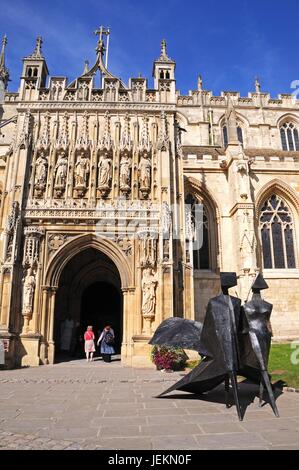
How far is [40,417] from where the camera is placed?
206 inches

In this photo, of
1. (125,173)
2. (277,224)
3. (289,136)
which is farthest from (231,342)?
(289,136)

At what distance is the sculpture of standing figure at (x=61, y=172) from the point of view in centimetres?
1500

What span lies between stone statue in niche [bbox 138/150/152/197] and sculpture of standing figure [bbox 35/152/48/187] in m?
3.99

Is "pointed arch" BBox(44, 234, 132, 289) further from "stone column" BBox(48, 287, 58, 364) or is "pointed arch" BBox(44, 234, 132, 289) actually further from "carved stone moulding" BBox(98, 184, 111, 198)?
"carved stone moulding" BBox(98, 184, 111, 198)

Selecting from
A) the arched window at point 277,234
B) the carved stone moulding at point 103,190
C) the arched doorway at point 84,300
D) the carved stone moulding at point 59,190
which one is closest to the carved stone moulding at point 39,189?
the carved stone moulding at point 59,190

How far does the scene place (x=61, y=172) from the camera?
15102 mm

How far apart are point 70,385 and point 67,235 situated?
7.03 meters

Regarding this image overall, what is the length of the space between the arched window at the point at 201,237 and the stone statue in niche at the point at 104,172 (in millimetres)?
5587

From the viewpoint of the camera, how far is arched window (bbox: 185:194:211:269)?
19.2m

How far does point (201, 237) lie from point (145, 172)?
19.7 feet

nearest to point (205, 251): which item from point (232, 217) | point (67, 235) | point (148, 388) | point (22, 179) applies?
point (232, 217)

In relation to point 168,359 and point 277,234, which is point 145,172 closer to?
point 168,359

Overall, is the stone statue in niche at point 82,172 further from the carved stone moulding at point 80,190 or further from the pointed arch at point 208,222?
the pointed arch at point 208,222
